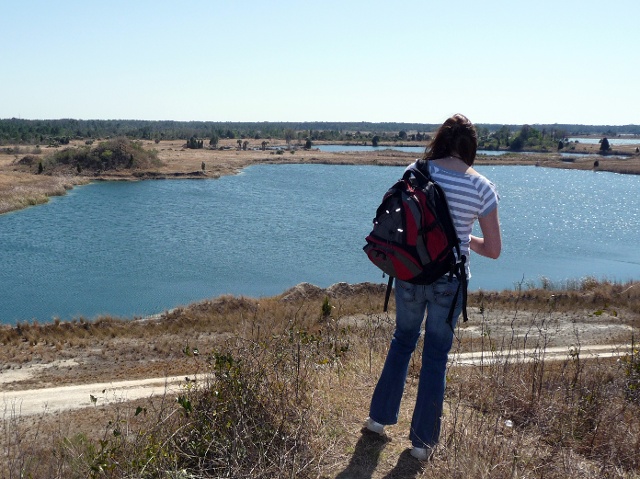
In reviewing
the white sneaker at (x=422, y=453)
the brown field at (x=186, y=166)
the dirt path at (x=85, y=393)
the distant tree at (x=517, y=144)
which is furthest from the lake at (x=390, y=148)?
the white sneaker at (x=422, y=453)

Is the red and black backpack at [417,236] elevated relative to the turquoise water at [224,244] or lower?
elevated

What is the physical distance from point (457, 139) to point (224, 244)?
2589 cm

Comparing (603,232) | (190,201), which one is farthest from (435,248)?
(190,201)

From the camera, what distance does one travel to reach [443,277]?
3557 mm

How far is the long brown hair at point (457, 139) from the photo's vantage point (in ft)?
11.9

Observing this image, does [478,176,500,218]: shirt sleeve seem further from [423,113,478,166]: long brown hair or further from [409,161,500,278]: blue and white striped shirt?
[423,113,478,166]: long brown hair

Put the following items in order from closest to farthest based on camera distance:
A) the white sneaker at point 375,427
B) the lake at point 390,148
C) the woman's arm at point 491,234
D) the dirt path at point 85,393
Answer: the woman's arm at point 491,234
the white sneaker at point 375,427
the dirt path at point 85,393
the lake at point 390,148

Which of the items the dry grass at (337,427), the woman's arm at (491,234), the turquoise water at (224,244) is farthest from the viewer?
the turquoise water at (224,244)

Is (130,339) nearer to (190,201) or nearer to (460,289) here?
(460,289)

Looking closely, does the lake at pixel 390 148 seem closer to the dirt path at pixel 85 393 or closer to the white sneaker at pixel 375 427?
the dirt path at pixel 85 393

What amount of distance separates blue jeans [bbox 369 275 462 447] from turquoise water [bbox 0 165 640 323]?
16813mm

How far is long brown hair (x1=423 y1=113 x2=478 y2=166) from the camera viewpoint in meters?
3.62

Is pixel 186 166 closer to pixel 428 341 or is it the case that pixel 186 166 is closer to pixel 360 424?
pixel 360 424

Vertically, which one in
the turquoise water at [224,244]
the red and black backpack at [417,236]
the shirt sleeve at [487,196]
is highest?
the shirt sleeve at [487,196]
